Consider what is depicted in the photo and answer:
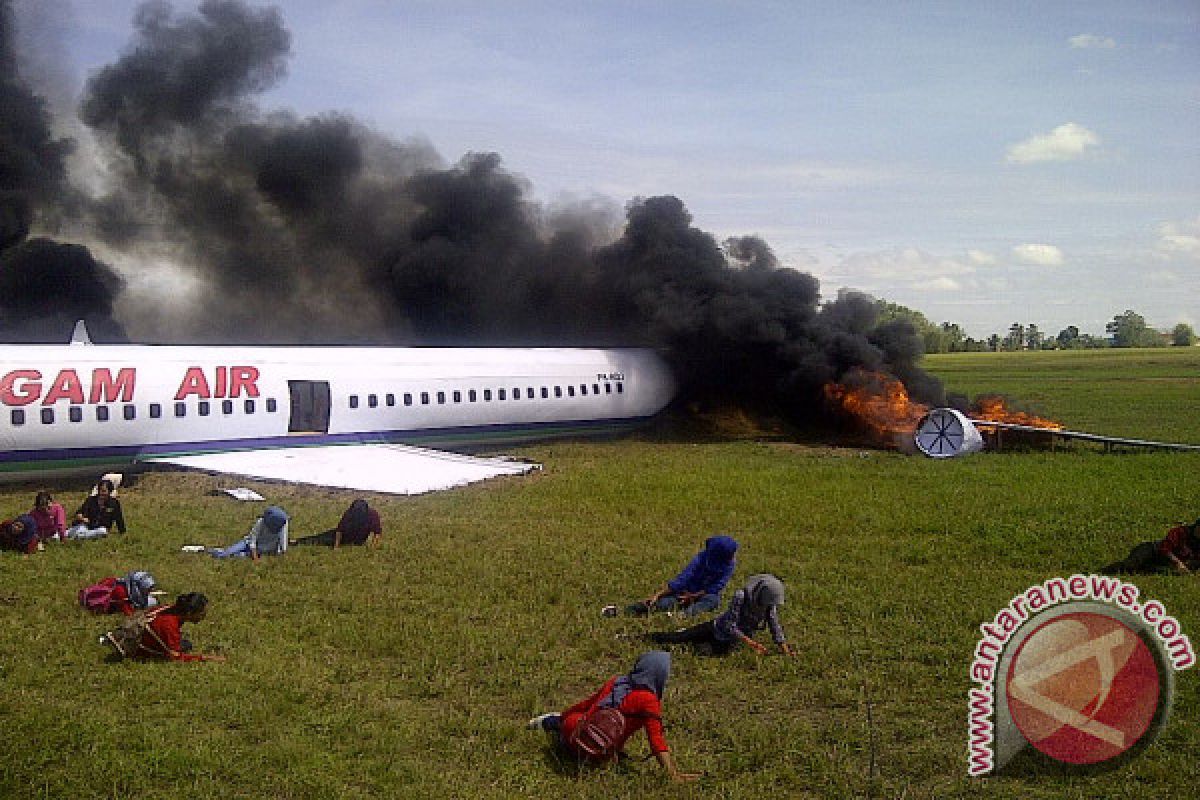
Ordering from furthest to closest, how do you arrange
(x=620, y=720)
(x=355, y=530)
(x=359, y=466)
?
(x=359, y=466) → (x=355, y=530) → (x=620, y=720)

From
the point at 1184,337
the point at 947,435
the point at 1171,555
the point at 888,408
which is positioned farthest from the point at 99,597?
the point at 1184,337

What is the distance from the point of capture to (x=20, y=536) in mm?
17281

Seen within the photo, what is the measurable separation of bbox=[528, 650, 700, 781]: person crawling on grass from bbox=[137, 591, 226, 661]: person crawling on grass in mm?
4736

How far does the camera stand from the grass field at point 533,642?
9.28m

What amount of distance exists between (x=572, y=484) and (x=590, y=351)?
38.2ft

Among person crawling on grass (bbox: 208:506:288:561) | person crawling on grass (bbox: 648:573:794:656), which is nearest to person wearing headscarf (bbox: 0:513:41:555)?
person crawling on grass (bbox: 208:506:288:561)

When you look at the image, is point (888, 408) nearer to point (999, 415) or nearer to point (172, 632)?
point (999, 415)

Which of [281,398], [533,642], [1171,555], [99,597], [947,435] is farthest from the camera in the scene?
[947,435]

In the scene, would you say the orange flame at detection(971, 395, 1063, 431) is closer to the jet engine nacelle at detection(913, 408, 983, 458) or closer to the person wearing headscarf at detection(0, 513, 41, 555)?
the jet engine nacelle at detection(913, 408, 983, 458)

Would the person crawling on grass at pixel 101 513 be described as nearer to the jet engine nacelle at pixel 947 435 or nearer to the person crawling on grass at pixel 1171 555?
the person crawling on grass at pixel 1171 555

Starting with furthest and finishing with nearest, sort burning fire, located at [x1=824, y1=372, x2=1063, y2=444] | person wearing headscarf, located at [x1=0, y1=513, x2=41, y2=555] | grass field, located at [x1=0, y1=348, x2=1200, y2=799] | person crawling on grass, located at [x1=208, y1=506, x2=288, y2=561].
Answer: burning fire, located at [x1=824, y1=372, x2=1063, y2=444] < person crawling on grass, located at [x1=208, y1=506, x2=288, y2=561] < person wearing headscarf, located at [x1=0, y1=513, x2=41, y2=555] < grass field, located at [x1=0, y1=348, x2=1200, y2=799]

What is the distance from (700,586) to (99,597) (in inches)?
319

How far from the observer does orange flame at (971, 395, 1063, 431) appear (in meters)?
33.9

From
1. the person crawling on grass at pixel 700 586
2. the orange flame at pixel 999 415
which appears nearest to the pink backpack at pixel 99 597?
the person crawling on grass at pixel 700 586
